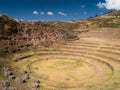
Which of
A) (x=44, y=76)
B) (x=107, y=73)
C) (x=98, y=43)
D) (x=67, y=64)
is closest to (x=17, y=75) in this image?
(x=44, y=76)

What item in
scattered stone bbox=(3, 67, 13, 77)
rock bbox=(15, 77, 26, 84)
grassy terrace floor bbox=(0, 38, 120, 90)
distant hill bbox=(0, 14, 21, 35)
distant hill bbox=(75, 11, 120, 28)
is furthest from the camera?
distant hill bbox=(75, 11, 120, 28)

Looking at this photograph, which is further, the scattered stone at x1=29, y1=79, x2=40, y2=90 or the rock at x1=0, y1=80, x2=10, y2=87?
the rock at x1=0, y1=80, x2=10, y2=87

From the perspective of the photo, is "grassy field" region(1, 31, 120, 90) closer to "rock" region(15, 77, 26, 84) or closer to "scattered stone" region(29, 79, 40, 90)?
"scattered stone" region(29, 79, 40, 90)

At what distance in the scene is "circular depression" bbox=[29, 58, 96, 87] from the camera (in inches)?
1198

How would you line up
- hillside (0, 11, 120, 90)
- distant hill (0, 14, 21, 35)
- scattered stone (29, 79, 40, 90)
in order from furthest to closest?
distant hill (0, 14, 21, 35), hillside (0, 11, 120, 90), scattered stone (29, 79, 40, 90)

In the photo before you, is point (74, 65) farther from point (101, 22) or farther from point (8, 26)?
point (101, 22)

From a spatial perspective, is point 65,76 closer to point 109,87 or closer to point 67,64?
point 67,64

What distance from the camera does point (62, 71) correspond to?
114ft

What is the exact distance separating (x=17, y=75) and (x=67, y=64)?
9.91 m

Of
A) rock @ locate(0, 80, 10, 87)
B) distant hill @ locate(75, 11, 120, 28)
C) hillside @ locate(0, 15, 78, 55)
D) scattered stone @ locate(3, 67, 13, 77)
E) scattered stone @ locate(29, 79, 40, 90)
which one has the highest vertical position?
distant hill @ locate(75, 11, 120, 28)

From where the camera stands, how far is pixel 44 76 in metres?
32.6

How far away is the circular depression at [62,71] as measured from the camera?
99.9ft

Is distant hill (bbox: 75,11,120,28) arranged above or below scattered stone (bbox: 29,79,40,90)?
above

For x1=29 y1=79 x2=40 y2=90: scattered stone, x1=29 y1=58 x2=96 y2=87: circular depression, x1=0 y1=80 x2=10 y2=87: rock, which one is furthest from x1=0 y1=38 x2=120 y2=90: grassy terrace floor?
x1=0 y1=80 x2=10 y2=87: rock
